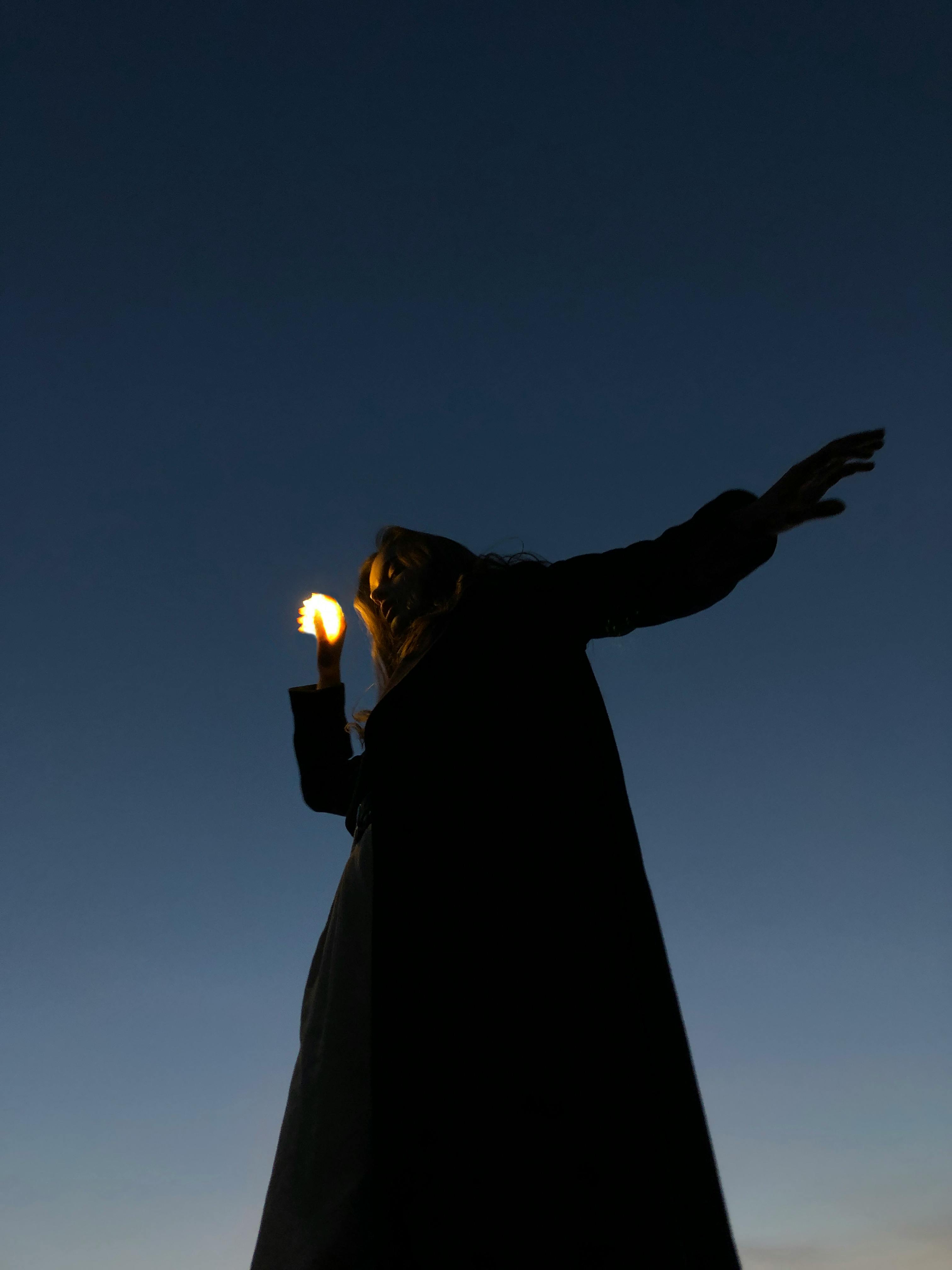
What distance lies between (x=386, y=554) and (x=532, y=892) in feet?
5.25

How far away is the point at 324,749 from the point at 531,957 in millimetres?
1409

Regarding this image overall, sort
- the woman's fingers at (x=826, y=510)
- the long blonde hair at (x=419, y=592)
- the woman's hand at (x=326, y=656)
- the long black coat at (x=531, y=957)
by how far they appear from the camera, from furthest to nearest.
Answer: the woman's hand at (x=326, y=656)
the long blonde hair at (x=419, y=592)
the woman's fingers at (x=826, y=510)
the long black coat at (x=531, y=957)

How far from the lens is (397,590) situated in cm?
364

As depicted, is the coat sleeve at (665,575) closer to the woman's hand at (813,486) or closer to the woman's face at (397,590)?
the woman's hand at (813,486)

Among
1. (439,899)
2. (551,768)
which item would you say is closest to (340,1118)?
(439,899)

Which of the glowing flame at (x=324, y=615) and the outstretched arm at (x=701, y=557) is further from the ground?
the glowing flame at (x=324, y=615)

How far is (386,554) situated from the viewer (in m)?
3.81

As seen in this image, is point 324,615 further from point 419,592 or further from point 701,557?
point 701,557

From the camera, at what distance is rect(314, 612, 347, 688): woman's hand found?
3.74m

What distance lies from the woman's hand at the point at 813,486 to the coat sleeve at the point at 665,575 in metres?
0.05

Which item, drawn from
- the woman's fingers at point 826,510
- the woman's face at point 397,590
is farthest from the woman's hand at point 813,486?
the woman's face at point 397,590

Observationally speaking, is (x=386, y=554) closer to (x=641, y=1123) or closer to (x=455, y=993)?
(x=455, y=993)

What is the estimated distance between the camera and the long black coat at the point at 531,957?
2.22 metres

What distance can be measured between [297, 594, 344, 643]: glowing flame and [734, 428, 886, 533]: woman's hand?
1521mm
